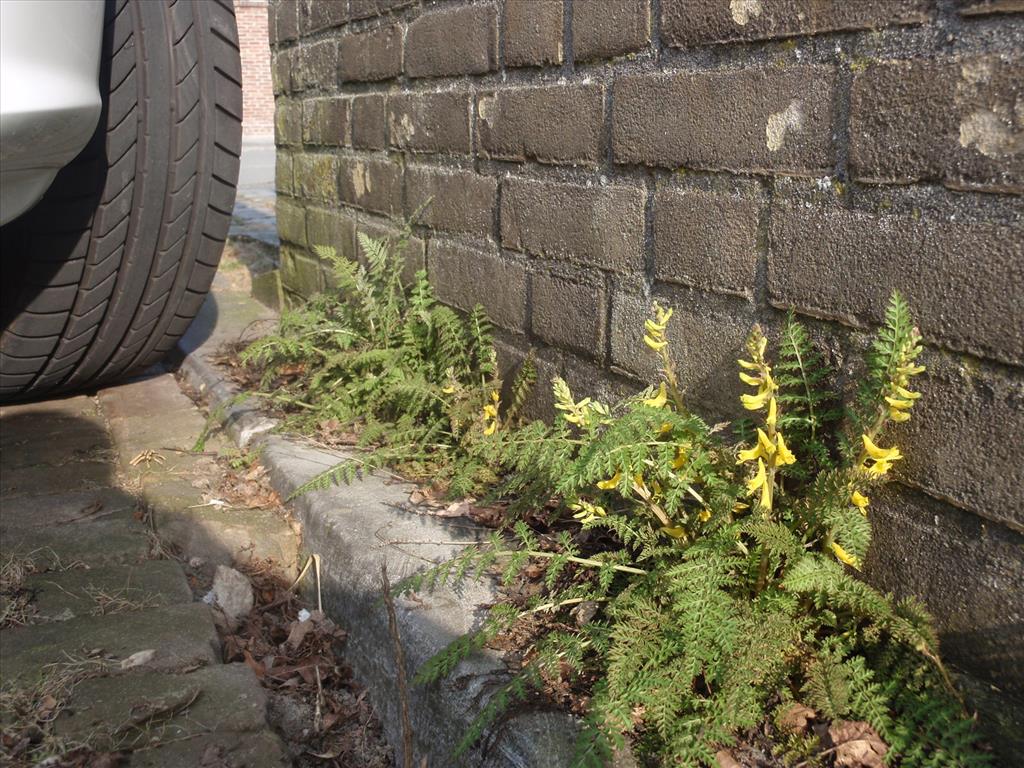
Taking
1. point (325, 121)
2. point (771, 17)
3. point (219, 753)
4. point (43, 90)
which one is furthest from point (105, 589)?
point (325, 121)

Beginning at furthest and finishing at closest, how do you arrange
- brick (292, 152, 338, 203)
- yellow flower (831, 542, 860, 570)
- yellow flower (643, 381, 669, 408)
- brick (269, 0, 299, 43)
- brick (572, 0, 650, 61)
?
brick (269, 0, 299, 43)
brick (292, 152, 338, 203)
brick (572, 0, 650, 61)
yellow flower (643, 381, 669, 408)
yellow flower (831, 542, 860, 570)

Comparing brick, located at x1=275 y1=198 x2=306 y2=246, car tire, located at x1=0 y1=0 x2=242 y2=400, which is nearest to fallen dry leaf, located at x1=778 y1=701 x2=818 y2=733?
car tire, located at x1=0 y1=0 x2=242 y2=400

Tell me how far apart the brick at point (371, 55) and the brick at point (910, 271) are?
192cm

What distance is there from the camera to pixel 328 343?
3.69m

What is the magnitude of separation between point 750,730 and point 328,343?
2421mm

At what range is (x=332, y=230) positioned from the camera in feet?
13.4

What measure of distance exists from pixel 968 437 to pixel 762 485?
1.15 feet

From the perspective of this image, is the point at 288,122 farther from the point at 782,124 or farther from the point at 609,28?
the point at 782,124

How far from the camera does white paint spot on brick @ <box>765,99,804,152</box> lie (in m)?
1.81

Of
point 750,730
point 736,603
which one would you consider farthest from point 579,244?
point 750,730

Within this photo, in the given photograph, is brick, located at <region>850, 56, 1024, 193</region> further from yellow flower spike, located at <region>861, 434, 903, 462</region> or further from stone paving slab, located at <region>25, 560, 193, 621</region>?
stone paving slab, located at <region>25, 560, 193, 621</region>

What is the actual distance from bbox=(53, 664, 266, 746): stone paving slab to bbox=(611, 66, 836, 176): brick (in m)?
1.44

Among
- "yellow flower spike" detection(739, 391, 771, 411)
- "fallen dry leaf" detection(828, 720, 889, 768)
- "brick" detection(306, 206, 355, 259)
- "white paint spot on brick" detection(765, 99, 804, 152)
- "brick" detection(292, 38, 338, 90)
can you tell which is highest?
"brick" detection(292, 38, 338, 90)

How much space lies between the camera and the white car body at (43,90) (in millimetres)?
2402
